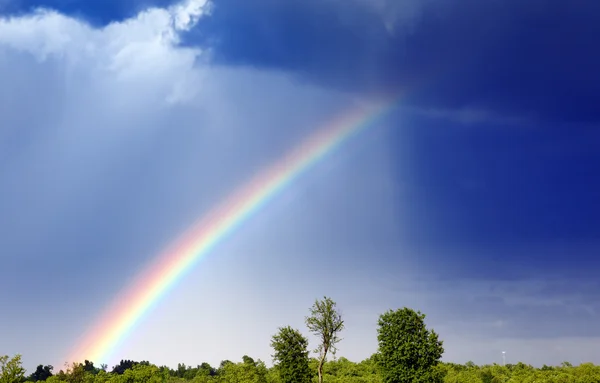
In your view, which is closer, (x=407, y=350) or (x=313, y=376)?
(x=407, y=350)

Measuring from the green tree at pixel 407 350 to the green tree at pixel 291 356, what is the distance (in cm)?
1252

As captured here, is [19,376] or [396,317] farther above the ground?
[396,317]

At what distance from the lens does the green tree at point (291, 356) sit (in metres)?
85.0

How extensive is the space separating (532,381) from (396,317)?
229ft

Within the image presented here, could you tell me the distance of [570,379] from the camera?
427 ft

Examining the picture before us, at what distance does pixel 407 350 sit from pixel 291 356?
747 inches

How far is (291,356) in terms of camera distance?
85938 millimetres

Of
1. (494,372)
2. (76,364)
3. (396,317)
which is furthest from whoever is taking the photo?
(494,372)

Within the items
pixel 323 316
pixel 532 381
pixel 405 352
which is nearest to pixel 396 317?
pixel 405 352

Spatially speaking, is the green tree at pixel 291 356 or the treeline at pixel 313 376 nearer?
the green tree at pixel 291 356

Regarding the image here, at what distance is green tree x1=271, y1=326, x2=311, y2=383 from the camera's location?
85.0m

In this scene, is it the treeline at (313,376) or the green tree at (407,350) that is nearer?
the green tree at (407,350)

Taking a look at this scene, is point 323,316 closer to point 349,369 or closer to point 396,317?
point 396,317

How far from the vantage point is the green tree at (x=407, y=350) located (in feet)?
266
